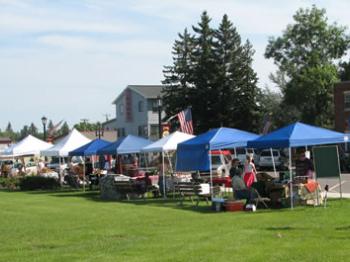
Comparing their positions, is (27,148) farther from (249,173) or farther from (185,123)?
(249,173)

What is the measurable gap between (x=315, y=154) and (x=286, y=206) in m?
2.10

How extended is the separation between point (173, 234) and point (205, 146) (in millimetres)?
9682

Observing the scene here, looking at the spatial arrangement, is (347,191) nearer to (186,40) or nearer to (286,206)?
(286,206)

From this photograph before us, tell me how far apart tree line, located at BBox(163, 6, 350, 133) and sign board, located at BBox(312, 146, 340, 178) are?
152 ft

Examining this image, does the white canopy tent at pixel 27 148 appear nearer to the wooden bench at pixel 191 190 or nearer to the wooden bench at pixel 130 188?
the wooden bench at pixel 130 188

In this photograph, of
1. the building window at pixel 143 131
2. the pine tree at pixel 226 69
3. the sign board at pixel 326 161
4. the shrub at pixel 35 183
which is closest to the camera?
the sign board at pixel 326 161

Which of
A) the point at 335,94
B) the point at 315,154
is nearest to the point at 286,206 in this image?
the point at 315,154

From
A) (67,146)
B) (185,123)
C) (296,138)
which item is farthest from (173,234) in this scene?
(67,146)

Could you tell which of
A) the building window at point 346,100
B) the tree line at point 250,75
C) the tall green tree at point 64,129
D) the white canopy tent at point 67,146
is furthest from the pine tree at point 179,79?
the tall green tree at point 64,129

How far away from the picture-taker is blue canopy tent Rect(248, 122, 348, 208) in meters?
20.3

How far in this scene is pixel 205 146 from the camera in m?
23.5

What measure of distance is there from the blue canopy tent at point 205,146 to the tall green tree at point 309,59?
50.2m

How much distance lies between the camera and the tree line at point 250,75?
6769 centimetres

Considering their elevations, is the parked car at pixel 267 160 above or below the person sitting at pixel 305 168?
above
